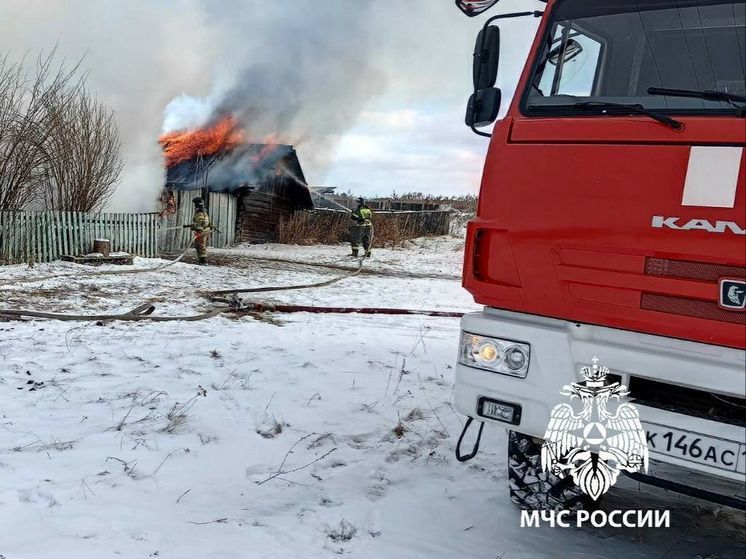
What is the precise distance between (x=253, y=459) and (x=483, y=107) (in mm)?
2411

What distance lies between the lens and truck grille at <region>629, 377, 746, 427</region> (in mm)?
2070

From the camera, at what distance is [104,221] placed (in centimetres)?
1397

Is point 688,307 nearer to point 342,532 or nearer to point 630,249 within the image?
point 630,249

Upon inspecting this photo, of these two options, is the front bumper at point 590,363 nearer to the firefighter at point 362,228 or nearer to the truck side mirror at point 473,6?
the truck side mirror at point 473,6

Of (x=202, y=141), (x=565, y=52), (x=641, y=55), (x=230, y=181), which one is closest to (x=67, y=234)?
(x=202, y=141)

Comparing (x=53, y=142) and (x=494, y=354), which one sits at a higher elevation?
(x=53, y=142)

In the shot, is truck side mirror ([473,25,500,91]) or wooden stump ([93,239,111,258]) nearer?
truck side mirror ([473,25,500,91])

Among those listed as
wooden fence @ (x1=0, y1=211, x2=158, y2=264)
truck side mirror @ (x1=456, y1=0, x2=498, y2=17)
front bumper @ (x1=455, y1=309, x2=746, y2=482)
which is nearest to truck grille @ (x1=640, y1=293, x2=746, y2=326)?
front bumper @ (x1=455, y1=309, x2=746, y2=482)

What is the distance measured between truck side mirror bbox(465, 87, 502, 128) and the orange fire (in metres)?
18.0

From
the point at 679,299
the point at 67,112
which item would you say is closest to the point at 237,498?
the point at 679,299

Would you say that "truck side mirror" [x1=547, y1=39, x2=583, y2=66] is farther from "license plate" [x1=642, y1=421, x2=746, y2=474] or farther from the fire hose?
the fire hose

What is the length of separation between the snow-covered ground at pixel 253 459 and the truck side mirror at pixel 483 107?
204 cm

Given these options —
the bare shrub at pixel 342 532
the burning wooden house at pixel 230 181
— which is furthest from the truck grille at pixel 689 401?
the burning wooden house at pixel 230 181

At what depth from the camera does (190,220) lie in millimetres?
19812
